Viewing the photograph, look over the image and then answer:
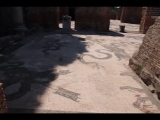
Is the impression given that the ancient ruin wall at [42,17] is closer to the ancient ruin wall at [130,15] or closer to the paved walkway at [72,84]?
the paved walkway at [72,84]

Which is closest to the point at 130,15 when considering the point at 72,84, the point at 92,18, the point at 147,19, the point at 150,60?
the point at 147,19

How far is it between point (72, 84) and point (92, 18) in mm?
8875

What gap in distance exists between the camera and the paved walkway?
3.15 m

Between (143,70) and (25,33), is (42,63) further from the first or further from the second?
(25,33)

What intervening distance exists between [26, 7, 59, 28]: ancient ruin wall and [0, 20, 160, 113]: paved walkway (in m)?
5.92

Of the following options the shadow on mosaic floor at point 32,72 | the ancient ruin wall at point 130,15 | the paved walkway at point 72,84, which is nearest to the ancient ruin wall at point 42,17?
the shadow on mosaic floor at point 32,72

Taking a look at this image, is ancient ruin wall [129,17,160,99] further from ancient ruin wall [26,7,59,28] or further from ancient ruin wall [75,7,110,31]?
ancient ruin wall [26,7,59,28]

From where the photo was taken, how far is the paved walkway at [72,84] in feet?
10.3

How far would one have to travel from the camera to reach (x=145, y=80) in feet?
13.8

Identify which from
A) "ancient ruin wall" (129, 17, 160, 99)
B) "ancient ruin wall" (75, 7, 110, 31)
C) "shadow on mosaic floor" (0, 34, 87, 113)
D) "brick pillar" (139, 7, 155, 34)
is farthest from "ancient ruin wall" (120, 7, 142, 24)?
"ancient ruin wall" (129, 17, 160, 99)

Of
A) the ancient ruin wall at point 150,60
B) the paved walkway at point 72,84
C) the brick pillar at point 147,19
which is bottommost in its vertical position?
the paved walkway at point 72,84

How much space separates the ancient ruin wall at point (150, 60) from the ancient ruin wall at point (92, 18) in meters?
7.49

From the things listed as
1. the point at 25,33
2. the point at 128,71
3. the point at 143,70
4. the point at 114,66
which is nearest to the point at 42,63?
the point at 114,66

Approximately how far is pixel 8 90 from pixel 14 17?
8122 millimetres
